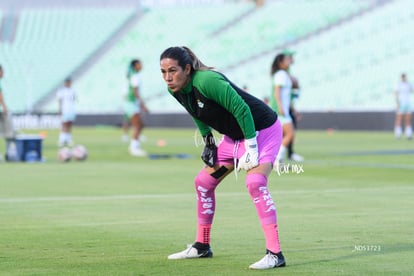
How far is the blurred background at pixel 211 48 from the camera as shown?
5012cm

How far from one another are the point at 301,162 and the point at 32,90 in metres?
38.7

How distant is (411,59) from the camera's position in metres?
49.1

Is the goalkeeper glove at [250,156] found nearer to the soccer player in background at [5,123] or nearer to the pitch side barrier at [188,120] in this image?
the soccer player in background at [5,123]

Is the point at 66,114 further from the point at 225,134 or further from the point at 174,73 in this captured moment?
the point at 174,73

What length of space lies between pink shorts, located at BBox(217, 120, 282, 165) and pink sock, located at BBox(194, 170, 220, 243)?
0.64ft

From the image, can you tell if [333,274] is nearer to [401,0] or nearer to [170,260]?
[170,260]

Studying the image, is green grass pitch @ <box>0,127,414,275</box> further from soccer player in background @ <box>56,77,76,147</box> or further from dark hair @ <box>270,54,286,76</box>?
soccer player in background @ <box>56,77,76,147</box>

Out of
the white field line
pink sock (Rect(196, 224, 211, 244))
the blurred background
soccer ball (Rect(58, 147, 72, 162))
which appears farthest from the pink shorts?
the blurred background

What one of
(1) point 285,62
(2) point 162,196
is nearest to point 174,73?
(2) point 162,196

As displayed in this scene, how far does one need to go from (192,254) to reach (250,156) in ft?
3.49

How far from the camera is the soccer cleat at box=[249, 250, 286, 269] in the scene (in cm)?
823

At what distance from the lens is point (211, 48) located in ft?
192

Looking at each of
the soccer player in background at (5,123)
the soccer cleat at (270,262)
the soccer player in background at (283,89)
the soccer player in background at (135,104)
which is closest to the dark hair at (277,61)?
the soccer player in background at (283,89)

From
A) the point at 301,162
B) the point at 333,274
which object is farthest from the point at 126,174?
the point at 333,274
